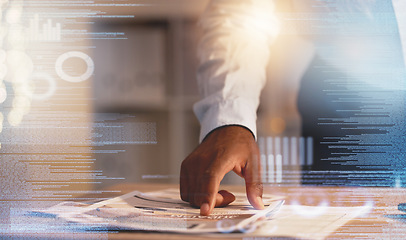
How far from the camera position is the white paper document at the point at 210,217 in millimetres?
344

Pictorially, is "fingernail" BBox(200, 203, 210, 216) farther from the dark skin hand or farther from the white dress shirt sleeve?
the white dress shirt sleeve

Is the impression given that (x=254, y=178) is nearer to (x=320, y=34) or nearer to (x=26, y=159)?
(x=26, y=159)

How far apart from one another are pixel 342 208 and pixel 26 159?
1.28 ft

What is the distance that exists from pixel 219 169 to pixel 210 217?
9 cm

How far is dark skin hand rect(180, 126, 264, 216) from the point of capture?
465mm

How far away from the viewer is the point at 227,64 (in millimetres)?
780

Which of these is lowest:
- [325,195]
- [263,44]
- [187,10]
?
[325,195]

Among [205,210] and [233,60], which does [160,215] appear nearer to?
[205,210]

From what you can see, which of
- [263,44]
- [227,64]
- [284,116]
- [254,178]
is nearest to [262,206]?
[254,178]

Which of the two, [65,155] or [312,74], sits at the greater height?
[312,74]

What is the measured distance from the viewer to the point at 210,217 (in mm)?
410

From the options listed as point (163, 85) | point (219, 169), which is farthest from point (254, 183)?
point (163, 85)

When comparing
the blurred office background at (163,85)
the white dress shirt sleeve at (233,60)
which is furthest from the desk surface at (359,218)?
the blurred office background at (163,85)

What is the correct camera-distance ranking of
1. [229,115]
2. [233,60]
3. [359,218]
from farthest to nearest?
[233,60] → [229,115] → [359,218]
